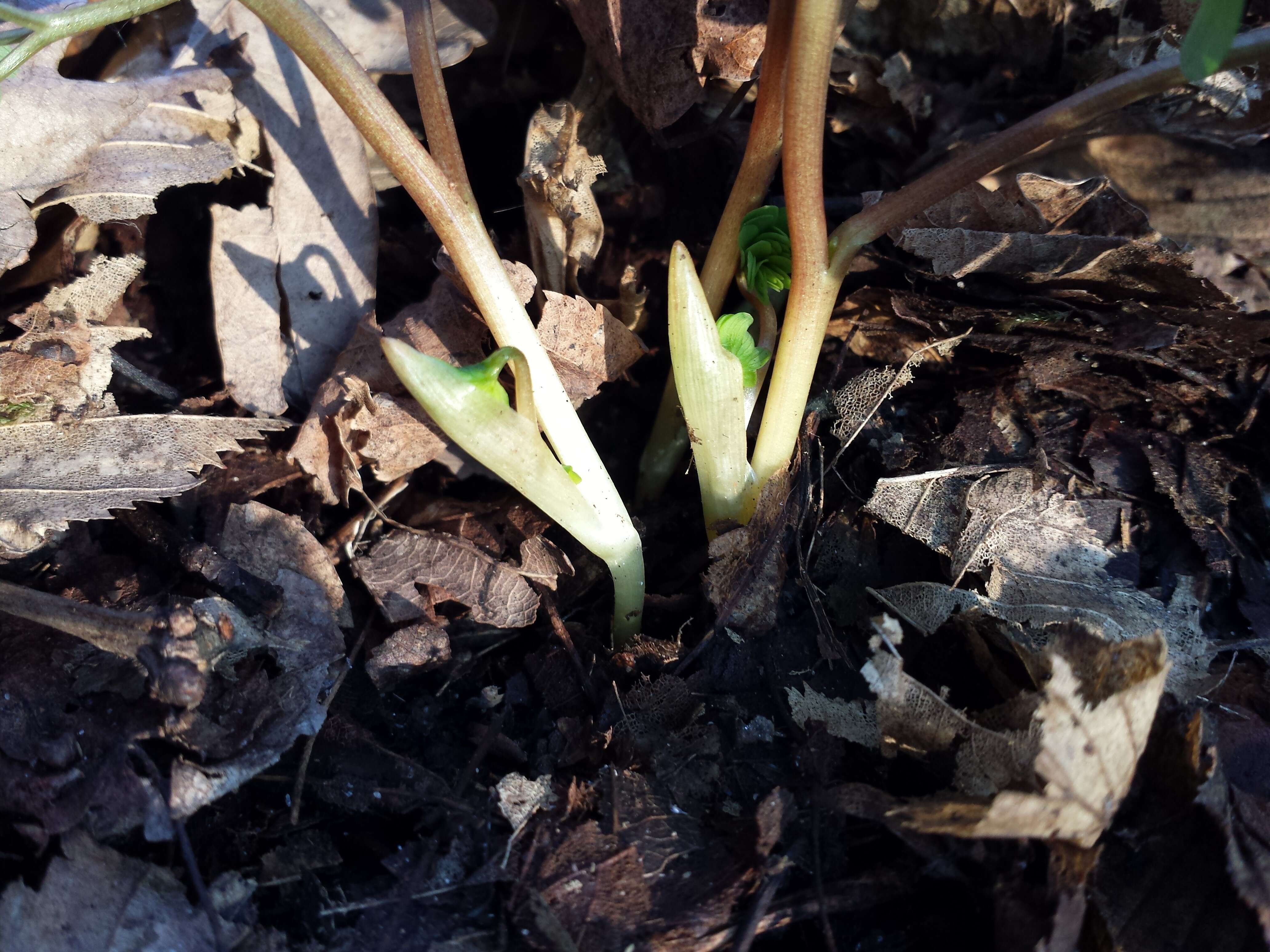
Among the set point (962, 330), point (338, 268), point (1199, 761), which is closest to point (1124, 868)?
point (1199, 761)

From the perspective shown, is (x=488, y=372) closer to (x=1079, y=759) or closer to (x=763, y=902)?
(x=763, y=902)

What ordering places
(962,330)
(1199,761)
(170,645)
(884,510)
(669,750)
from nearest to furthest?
1. (1199,761)
2. (170,645)
3. (669,750)
4. (884,510)
5. (962,330)

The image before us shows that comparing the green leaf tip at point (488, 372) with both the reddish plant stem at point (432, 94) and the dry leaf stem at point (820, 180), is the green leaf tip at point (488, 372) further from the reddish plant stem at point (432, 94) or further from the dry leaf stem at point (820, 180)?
the dry leaf stem at point (820, 180)

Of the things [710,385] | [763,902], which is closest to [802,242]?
[710,385]

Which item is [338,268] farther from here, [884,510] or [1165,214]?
[1165,214]

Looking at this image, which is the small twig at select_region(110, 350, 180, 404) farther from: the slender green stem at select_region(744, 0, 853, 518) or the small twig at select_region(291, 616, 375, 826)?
the slender green stem at select_region(744, 0, 853, 518)
